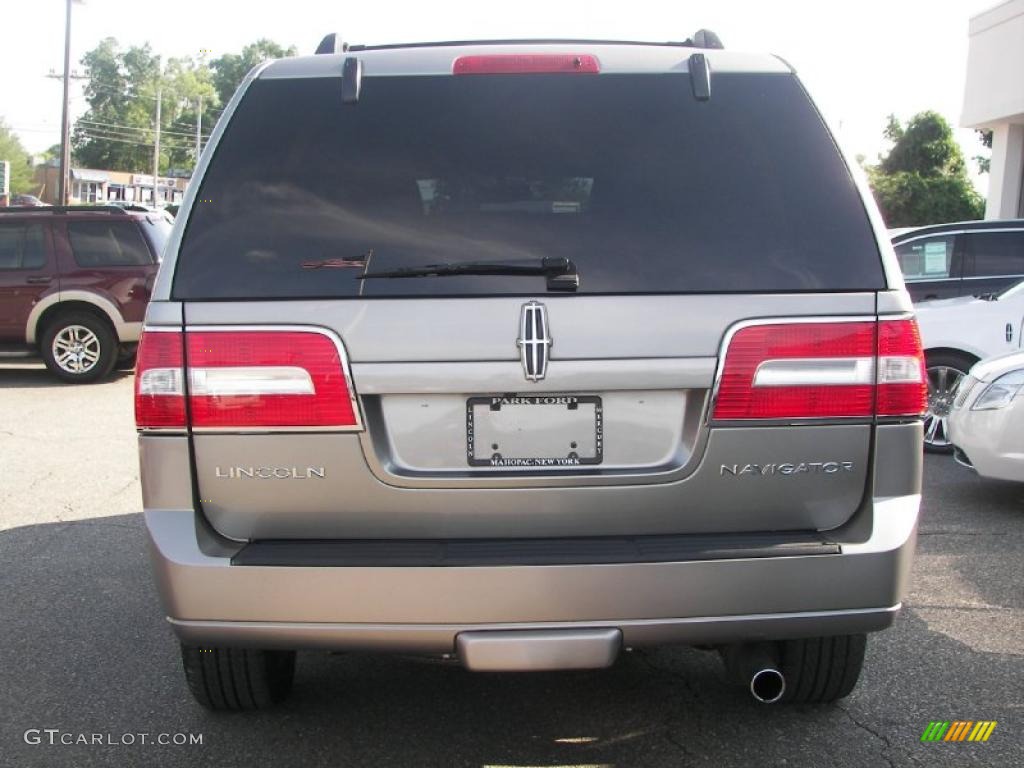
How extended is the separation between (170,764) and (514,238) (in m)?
1.88

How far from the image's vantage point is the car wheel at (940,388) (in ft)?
28.4

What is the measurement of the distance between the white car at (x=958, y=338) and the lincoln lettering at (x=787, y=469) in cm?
611

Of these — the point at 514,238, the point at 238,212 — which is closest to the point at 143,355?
the point at 238,212

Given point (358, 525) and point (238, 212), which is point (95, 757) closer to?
point (358, 525)

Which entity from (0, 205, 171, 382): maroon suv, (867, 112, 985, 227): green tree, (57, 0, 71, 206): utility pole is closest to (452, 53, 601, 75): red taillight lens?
(0, 205, 171, 382): maroon suv

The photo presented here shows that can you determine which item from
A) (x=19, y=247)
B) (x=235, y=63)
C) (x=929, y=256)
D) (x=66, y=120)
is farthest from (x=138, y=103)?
(x=929, y=256)

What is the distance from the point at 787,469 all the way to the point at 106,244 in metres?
11.7

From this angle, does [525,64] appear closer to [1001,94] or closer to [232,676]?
[232,676]

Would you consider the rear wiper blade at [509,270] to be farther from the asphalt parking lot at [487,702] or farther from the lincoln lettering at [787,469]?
the asphalt parking lot at [487,702]

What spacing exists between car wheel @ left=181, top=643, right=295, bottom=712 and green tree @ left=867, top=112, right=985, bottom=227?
42097 millimetres

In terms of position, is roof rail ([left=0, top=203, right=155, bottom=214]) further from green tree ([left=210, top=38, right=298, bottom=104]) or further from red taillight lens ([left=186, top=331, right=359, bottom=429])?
green tree ([left=210, top=38, right=298, bottom=104])

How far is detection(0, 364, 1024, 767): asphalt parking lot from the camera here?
3430 millimetres

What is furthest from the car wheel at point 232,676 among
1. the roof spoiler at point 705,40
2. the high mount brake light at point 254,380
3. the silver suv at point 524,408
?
the roof spoiler at point 705,40

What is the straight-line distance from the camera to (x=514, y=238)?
291 cm
